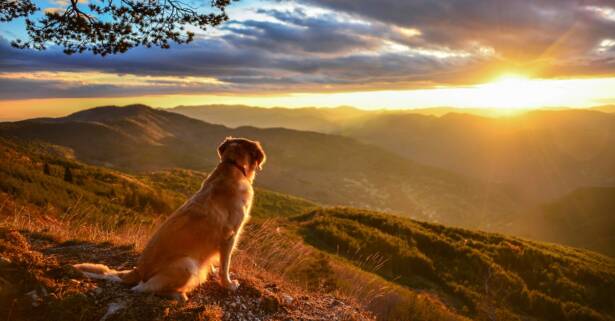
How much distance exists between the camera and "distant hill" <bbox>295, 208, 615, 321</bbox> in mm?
13797

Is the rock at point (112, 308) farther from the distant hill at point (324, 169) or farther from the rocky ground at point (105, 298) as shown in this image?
the distant hill at point (324, 169)

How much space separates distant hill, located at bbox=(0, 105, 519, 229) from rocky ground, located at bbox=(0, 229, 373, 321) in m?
105

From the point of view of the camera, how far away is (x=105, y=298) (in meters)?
4.29

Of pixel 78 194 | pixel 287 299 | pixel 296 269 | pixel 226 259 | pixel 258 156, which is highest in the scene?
pixel 258 156

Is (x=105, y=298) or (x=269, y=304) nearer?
(x=105, y=298)

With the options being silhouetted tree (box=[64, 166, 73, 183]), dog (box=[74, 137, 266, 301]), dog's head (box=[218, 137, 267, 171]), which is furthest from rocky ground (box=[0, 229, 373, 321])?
silhouetted tree (box=[64, 166, 73, 183])

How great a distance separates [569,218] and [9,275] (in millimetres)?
121026

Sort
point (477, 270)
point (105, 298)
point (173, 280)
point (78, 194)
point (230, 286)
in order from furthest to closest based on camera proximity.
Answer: point (78, 194)
point (477, 270)
point (230, 286)
point (173, 280)
point (105, 298)

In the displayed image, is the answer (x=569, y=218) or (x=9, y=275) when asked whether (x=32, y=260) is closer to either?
(x=9, y=275)

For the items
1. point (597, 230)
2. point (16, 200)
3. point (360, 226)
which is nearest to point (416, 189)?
point (597, 230)

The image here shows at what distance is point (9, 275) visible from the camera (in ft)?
14.0

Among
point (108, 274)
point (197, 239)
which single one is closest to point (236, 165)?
point (197, 239)

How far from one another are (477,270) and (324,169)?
145002 mm

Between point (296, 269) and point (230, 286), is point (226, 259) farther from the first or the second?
point (296, 269)
